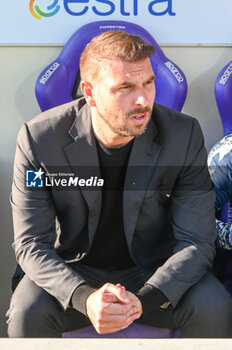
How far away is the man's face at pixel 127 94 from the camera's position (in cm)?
166

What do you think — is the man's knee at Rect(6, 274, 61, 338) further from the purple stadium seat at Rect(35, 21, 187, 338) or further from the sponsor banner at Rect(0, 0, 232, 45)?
the sponsor banner at Rect(0, 0, 232, 45)

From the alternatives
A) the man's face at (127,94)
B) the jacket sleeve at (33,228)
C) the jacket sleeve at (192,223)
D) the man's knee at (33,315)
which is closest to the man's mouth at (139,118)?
the man's face at (127,94)

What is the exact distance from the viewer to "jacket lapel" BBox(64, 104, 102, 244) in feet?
5.85

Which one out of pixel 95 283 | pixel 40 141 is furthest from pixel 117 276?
pixel 40 141

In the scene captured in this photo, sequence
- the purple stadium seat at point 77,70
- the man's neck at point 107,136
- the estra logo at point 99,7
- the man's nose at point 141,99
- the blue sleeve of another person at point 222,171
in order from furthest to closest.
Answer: the estra logo at point 99,7 → the purple stadium seat at point 77,70 → the blue sleeve of another person at point 222,171 → the man's neck at point 107,136 → the man's nose at point 141,99

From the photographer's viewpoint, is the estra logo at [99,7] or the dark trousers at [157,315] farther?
the estra logo at [99,7]

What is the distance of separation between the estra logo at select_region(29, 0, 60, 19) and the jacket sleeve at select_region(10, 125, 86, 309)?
0.70 m

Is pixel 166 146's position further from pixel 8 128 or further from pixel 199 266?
pixel 8 128

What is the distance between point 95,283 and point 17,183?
40 cm

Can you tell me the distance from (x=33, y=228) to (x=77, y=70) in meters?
0.72

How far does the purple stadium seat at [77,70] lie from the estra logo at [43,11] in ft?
0.55

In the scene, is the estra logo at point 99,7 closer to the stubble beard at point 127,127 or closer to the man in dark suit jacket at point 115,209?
the man in dark suit jacket at point 115,209

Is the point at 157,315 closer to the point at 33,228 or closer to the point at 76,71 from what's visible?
the point at 33,228

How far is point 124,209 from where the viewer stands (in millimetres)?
1789
